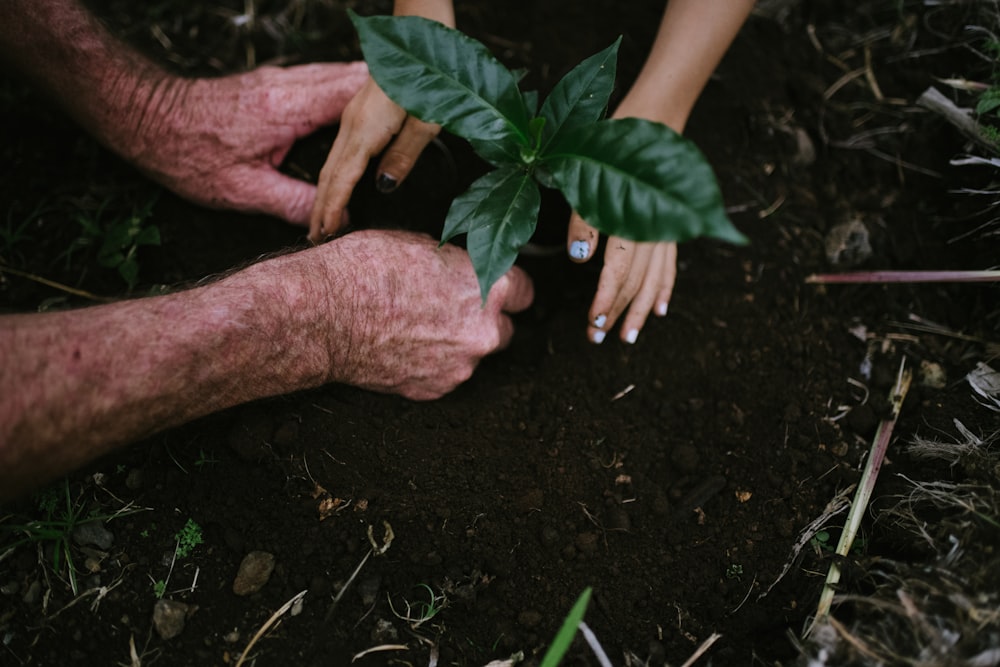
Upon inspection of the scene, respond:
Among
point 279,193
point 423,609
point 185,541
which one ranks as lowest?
point 423,609

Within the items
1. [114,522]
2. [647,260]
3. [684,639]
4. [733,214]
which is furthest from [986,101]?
[114,522]

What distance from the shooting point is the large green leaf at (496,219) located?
1263 millimetres

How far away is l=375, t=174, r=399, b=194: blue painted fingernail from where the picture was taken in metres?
1.71

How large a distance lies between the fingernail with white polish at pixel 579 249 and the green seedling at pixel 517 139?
29cm

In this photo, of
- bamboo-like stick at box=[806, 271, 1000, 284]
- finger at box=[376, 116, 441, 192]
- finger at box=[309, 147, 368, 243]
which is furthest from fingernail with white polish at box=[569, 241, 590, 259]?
bamboo-like stick at box=[806, 271, 1000, 284]

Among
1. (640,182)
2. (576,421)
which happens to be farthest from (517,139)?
(576,421)

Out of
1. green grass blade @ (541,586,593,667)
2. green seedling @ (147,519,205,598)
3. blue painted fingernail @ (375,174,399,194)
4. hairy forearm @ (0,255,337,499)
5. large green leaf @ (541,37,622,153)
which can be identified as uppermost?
large green leaf @ (541,37,622,153)

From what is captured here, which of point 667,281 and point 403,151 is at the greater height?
point 403,151

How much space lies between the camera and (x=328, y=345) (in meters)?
1.57

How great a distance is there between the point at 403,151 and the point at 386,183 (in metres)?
0.09

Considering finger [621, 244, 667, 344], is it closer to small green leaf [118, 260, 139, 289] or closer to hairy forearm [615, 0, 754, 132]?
hairy forearm [615, 0, 754, 132]

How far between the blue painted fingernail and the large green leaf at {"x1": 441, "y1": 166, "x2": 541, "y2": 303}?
0.42 metres

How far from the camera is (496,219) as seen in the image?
4.24ft

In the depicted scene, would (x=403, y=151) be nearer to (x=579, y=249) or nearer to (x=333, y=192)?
(x=333, y=192)
